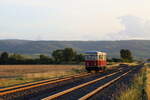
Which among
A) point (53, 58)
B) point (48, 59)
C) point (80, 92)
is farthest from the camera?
point (53, 58)

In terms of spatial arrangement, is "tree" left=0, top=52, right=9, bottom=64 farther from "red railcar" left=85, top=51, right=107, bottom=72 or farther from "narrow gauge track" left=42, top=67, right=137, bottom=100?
"narrow gauge track" left=42, top=67, right=137, bottom=100

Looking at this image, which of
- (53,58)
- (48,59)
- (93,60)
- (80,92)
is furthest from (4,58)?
(80,92)

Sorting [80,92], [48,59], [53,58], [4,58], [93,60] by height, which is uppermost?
[93,60]

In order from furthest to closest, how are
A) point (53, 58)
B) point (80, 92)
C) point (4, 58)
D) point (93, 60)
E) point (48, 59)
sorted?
point (53, 58) < point (48, 59) < point (4, 58) < point (93, 60) < point (80, 92)

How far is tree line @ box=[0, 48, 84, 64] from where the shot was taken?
104731 millimetres

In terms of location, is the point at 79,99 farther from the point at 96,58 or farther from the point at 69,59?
the point at 69,59

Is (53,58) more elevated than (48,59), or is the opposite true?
(53,58)

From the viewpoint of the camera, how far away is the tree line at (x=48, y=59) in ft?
344

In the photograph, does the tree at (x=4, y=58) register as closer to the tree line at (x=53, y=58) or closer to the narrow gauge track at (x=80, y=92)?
the tree line at (x=53, y=58)

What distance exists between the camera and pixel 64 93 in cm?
Result: 1422

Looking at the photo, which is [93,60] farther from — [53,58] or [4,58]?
[53,58]

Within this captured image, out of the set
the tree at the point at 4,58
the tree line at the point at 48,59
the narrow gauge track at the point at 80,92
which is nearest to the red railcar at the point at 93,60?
the narrow gauge track at the point at 80,92

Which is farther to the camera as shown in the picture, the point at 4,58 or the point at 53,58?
the point at 53,58

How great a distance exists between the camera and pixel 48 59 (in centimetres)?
11131
